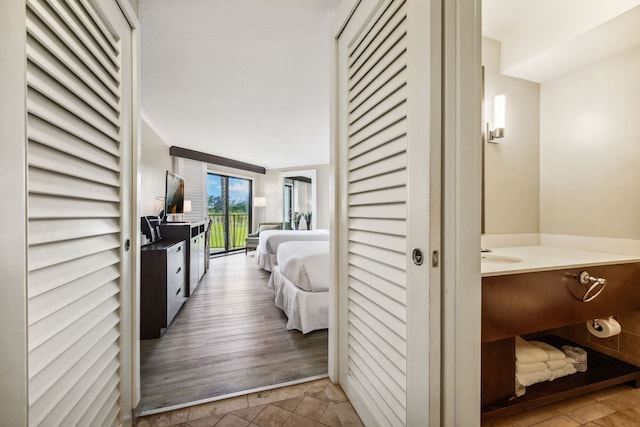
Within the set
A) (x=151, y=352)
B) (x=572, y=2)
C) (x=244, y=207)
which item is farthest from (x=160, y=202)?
(x=572, y=2)

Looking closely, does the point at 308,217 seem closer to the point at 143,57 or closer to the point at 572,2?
the point at 143,57

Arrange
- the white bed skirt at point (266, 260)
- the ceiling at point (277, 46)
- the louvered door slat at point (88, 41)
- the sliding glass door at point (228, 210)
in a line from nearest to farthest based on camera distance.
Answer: the louvered door slat at point (88, 41), the ceiling at point (277, 46), the white bed skirt at point (266, 260), the sliding glass door at point (228, 210)

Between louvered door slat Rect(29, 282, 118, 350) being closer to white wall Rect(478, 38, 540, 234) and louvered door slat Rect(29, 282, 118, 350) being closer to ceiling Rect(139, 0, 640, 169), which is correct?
ceiling Rect(139, 0, 640, 169)

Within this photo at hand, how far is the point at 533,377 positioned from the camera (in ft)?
4.79

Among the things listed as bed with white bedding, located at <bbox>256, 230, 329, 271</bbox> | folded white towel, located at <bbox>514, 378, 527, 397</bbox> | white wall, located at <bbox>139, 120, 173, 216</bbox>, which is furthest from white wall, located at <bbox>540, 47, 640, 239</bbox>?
white wall, located at <bbox>139, 120, 173, 216</bbox>

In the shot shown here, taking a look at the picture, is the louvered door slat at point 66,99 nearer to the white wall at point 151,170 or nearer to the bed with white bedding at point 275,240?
the white wall at point 151,170

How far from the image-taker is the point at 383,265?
1.18 m

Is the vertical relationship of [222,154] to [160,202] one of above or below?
above

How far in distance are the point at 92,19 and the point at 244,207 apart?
6483mm

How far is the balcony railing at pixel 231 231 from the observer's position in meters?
6.58

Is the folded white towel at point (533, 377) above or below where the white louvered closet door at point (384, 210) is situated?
below

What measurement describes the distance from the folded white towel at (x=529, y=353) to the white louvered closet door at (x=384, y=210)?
2.83ft

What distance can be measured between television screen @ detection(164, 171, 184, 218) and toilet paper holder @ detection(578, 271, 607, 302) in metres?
3.69

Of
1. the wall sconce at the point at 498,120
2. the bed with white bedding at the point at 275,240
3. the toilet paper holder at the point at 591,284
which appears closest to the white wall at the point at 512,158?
the wall sconce at the point at 498,120
